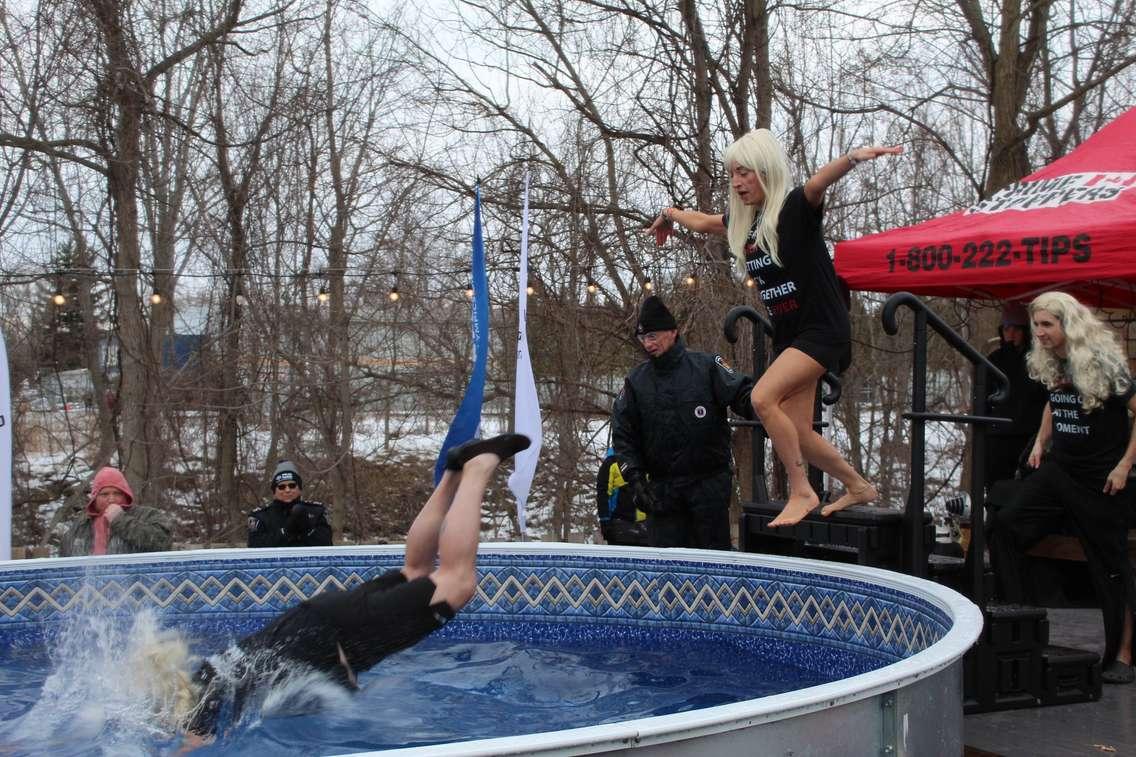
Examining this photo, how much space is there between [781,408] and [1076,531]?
1.47 metres

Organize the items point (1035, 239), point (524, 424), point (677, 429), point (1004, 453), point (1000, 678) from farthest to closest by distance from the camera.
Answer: point (524, 424)
point (1004, 453)
point (1035, 239)
point (677, 429)
point (1000, 678)

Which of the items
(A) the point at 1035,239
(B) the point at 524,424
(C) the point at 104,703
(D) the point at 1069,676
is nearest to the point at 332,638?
(C) the point at 104,703

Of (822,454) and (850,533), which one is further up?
(822,454)

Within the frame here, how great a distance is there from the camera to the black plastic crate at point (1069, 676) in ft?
14.0

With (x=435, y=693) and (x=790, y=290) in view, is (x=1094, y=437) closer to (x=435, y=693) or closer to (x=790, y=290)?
(x=790, y=290)

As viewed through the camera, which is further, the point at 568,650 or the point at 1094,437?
the point at 568,650

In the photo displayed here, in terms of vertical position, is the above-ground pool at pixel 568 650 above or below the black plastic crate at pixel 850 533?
below

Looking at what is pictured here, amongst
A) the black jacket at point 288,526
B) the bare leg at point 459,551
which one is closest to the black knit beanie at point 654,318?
the bare leg at point 459,551

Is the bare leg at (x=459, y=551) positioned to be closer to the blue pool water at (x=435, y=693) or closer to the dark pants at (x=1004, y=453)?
the blue pool water at (x=435, y=693)

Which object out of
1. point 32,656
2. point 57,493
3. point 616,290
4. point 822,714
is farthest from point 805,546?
point 57,493

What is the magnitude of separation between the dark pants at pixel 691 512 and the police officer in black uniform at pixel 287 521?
198 cm

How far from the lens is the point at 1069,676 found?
4.32 m

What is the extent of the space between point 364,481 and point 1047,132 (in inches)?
395

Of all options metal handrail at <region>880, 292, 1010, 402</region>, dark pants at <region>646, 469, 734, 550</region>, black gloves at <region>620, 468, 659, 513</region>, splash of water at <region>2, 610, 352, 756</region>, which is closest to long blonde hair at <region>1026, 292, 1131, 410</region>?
metal handrail at <region>880, 292, 1010, 402</region>
